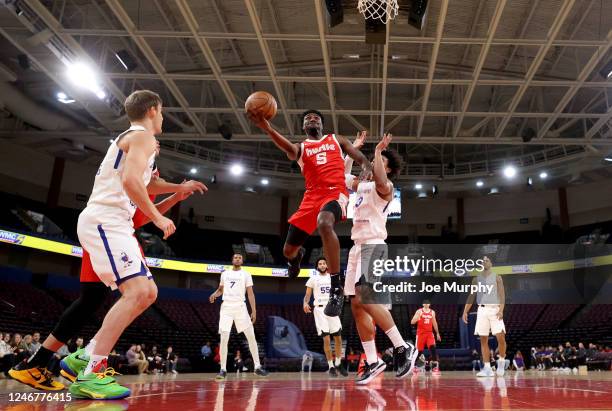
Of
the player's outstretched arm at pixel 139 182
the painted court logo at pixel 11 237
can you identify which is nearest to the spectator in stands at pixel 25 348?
the painted court logo at pixel 11 237

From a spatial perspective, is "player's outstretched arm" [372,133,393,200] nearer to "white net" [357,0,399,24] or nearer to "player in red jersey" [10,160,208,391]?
"player in red jersey" [10,160,208,391]

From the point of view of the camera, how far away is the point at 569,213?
85.3 ft

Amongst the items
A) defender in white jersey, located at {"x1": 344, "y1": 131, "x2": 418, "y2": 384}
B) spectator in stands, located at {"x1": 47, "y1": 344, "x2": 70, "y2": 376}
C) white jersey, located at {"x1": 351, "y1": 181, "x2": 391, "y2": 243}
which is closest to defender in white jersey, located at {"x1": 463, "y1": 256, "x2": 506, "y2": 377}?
defender in white jersey, located at {"x1": 344, "y1": 131, "x2": 418, "y2": 384}

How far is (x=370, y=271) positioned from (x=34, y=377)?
3.02 meters

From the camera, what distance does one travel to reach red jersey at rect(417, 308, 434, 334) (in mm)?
10695

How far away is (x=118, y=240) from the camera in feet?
9.80

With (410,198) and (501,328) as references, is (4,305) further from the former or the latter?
(410,198)

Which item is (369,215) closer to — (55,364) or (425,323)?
(55,364)

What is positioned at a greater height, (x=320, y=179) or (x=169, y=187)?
(x=320, y=179)

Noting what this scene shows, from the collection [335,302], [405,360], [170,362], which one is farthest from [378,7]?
[170,362]

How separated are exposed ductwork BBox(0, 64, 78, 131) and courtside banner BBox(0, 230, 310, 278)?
434 cm

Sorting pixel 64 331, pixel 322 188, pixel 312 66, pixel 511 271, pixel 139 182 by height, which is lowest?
pixel 64 331

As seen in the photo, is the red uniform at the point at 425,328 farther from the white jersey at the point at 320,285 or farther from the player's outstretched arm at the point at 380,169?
the player's outstretched arm at the point at 380,169

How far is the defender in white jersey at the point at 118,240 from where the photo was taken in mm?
2887
